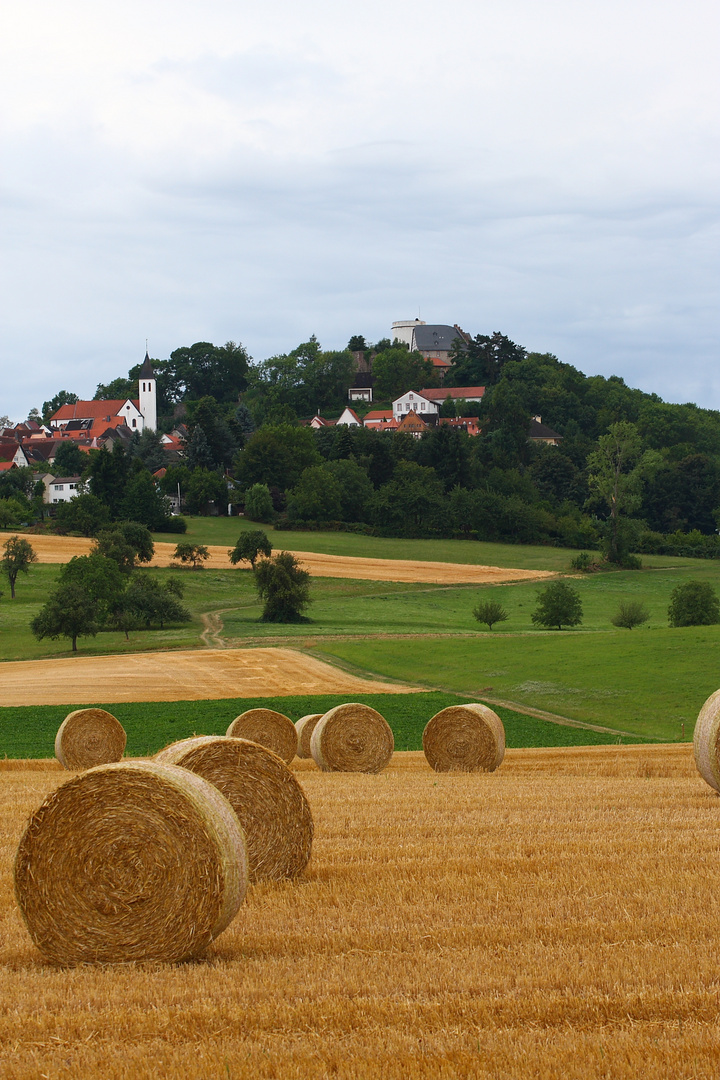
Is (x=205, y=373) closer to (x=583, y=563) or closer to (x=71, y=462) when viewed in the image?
(x=71, y=462)

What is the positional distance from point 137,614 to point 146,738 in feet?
114

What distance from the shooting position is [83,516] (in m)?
97.4

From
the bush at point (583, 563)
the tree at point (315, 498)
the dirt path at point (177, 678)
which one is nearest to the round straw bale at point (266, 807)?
the dirt path at point (177, 678)

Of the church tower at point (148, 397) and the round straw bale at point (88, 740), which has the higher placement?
the church tower at point (148, 397)

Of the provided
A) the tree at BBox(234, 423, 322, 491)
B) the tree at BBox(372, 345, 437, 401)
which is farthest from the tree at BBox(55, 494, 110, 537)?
the tree at BBox(372, 345, 437, 401)

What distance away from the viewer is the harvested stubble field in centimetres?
580

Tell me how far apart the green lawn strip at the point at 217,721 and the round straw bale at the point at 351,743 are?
4.49 meters

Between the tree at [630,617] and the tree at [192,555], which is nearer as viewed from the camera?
the tree at [630,617]

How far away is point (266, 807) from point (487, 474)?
115719 millimetres

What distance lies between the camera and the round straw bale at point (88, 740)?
68.4ft

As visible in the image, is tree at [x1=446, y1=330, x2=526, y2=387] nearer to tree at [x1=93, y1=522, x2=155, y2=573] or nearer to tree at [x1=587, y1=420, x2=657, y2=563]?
tree at [x1=587, y1=420, x2=657, y2=563]

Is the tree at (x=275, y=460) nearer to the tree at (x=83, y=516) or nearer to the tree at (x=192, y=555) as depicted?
the tree at (x=83, y=516)

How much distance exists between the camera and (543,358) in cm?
17575

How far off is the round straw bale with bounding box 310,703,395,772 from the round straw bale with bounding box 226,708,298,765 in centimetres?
142
